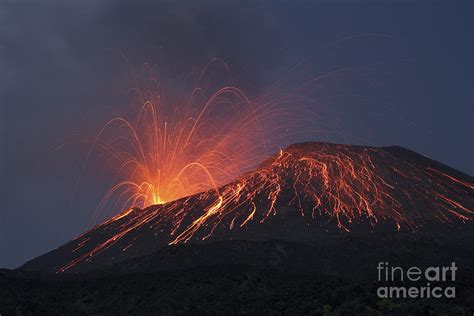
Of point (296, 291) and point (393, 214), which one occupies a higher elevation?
point (393, 214)

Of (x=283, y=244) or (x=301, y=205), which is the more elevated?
(x=301, y=205)

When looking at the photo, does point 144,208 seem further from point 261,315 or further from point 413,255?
point 261,315

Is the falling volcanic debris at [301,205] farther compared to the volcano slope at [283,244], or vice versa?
the falling volcanic debris at [301,205]

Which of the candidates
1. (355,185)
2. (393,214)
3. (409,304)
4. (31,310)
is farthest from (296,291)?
(355,185)

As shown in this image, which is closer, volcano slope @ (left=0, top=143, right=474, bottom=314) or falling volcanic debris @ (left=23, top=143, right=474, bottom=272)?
volcano slope @ (left=0, top=143, right=474, bottom=314)

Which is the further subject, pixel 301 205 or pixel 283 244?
pixel 301 205
